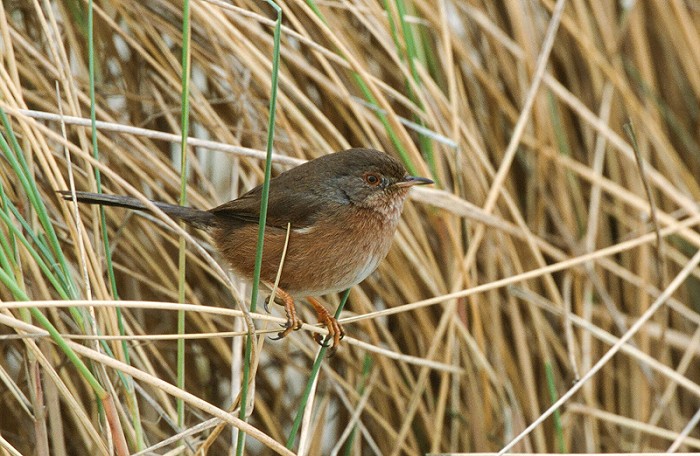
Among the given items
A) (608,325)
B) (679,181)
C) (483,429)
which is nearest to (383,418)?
(483,429)

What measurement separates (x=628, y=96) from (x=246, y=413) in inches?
70.9

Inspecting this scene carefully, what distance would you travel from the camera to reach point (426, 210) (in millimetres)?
2561

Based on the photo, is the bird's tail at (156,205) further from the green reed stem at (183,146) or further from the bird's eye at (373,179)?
the bird's eye at (373,179)

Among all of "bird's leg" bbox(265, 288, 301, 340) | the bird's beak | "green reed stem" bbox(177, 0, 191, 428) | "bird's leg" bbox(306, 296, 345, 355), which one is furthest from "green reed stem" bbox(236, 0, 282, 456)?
the bird's beak

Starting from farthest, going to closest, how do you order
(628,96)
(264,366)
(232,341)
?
(628,96), (264,366), (232,341)

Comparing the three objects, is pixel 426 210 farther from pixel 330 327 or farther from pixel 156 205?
pixel 156 205

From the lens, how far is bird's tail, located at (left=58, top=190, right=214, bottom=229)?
70.5 inches

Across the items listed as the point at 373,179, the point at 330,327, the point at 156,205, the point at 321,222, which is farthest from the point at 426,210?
the point at 156,205

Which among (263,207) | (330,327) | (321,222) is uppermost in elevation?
(263,207)

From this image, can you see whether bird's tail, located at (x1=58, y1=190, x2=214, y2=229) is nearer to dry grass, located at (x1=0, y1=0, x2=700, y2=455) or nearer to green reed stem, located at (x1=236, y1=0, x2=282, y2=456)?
dry grass, located at (x1=0, y1=0, x2=700, y2=455)

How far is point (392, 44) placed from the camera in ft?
7.97

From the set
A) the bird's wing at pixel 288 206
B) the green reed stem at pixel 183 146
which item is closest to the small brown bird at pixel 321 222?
the bird's wing at pixel 288 206

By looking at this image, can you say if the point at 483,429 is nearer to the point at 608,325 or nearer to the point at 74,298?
the point at 608,325

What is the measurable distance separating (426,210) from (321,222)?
1.45 feet
